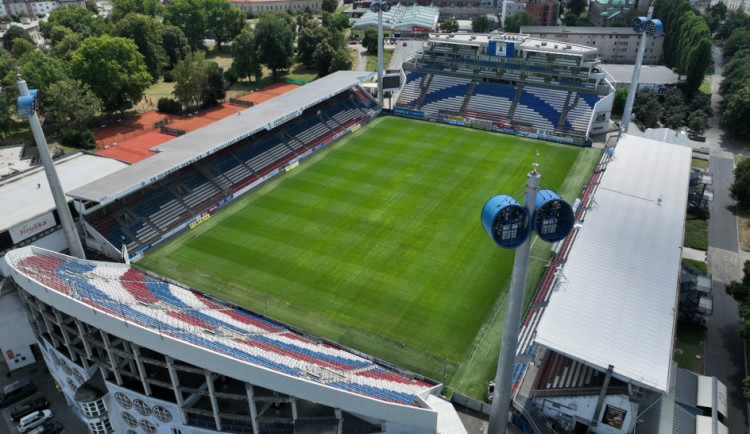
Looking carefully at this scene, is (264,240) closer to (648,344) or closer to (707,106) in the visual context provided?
(648,344)

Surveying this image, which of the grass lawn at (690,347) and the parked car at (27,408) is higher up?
the parked car at (27,408)

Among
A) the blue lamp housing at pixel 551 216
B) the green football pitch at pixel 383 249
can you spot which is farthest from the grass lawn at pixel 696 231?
the blue lamp housing at pixel 551 216

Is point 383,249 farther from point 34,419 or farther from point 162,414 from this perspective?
point 34,419

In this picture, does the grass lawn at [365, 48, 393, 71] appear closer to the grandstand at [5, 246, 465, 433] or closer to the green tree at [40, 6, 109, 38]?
the green tree at [40, 6, 109, 38]

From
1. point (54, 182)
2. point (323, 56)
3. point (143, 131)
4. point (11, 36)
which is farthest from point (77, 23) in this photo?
point (54, 182)

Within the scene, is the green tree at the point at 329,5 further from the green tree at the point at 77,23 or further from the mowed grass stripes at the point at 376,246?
the mowed grass stripes at the point at 376,246

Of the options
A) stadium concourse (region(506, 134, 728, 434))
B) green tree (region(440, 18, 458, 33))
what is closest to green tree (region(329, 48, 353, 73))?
green tree (region(440, 18, 458, 33))
